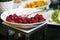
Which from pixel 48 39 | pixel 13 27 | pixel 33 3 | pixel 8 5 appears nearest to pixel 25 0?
pixel 33 3

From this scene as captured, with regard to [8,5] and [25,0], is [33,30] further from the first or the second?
[25,0]

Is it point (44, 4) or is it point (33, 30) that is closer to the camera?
point (33, 30)

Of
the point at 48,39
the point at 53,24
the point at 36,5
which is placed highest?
the point at 36,5

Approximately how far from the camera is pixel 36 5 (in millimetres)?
884

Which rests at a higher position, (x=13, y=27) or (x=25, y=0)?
(x=25, y=0)

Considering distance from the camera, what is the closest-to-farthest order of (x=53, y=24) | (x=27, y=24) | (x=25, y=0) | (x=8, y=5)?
(x=27, y=24), (x=53, y=24), (x=8, y=5), (x=25, y=0)

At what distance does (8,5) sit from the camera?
803 mm

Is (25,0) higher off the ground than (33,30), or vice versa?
(25,0)

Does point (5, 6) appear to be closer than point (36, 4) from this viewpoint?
Yes

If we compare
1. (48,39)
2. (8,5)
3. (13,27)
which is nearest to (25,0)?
(8,5)

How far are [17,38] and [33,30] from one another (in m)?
0.34

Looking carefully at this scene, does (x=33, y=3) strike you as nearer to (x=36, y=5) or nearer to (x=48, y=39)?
(x=36, y=5)

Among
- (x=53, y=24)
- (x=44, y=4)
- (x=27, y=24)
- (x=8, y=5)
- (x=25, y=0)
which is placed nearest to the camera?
(x=27, y=24)

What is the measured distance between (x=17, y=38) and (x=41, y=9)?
0.27 m
